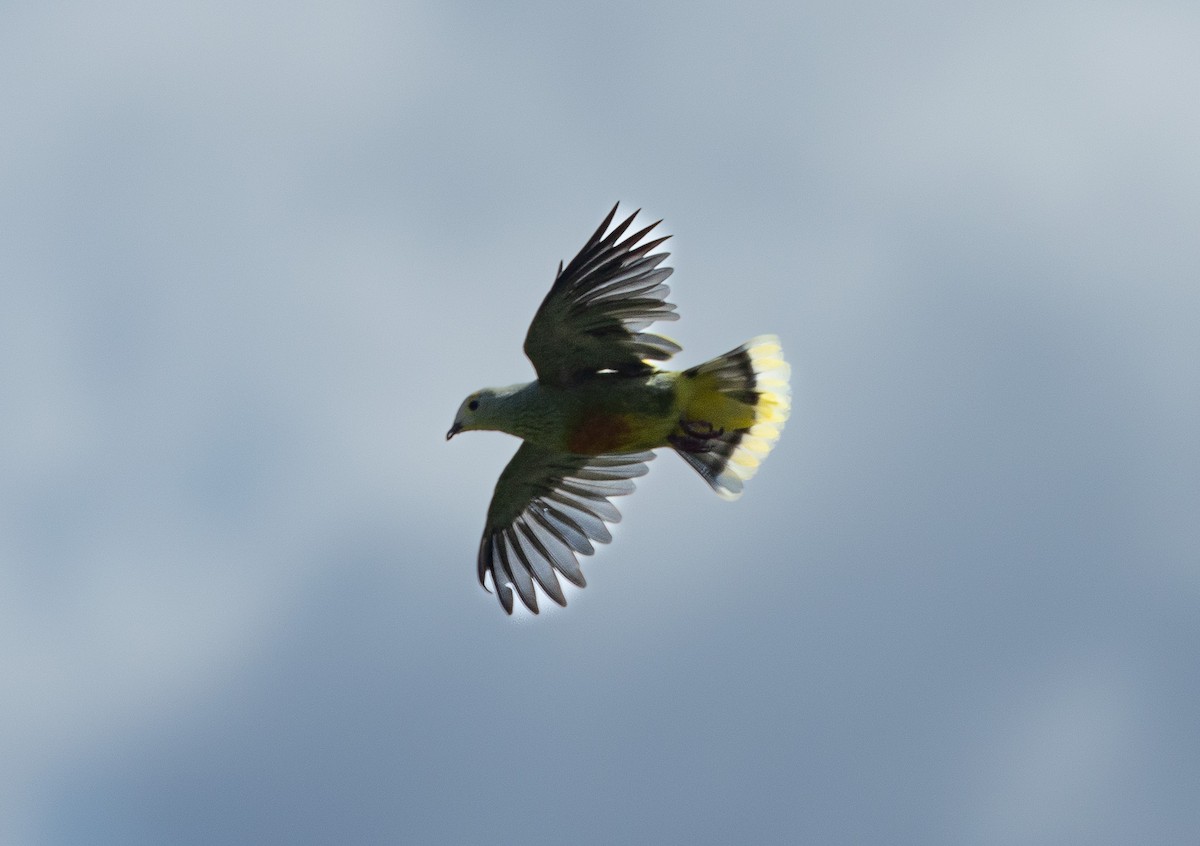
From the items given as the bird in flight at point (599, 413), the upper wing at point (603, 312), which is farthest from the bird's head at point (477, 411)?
the upper wing at point (603, 312)

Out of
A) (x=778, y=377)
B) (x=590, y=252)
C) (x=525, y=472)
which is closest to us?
(x=590, y=252)

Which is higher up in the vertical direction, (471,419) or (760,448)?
(760,448)

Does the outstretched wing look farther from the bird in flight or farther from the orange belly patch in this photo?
the orange belly patch

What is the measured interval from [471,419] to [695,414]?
58.3 inches

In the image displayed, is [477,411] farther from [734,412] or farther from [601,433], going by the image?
[734,412]

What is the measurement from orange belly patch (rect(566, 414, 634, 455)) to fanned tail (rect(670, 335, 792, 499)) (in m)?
0.42

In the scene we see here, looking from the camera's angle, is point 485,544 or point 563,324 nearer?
point 563,324

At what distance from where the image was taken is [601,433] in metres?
10.0

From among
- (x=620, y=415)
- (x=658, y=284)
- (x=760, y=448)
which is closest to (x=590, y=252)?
(x=658, y=284)

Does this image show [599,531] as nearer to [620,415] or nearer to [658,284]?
[620,415]

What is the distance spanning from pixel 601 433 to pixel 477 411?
3.06 ft

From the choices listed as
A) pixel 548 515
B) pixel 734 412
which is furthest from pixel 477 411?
pixel 734 412

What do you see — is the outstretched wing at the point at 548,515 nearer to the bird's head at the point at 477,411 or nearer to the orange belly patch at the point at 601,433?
the bird's head at the point at 477,411

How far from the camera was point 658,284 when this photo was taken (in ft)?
31.6
